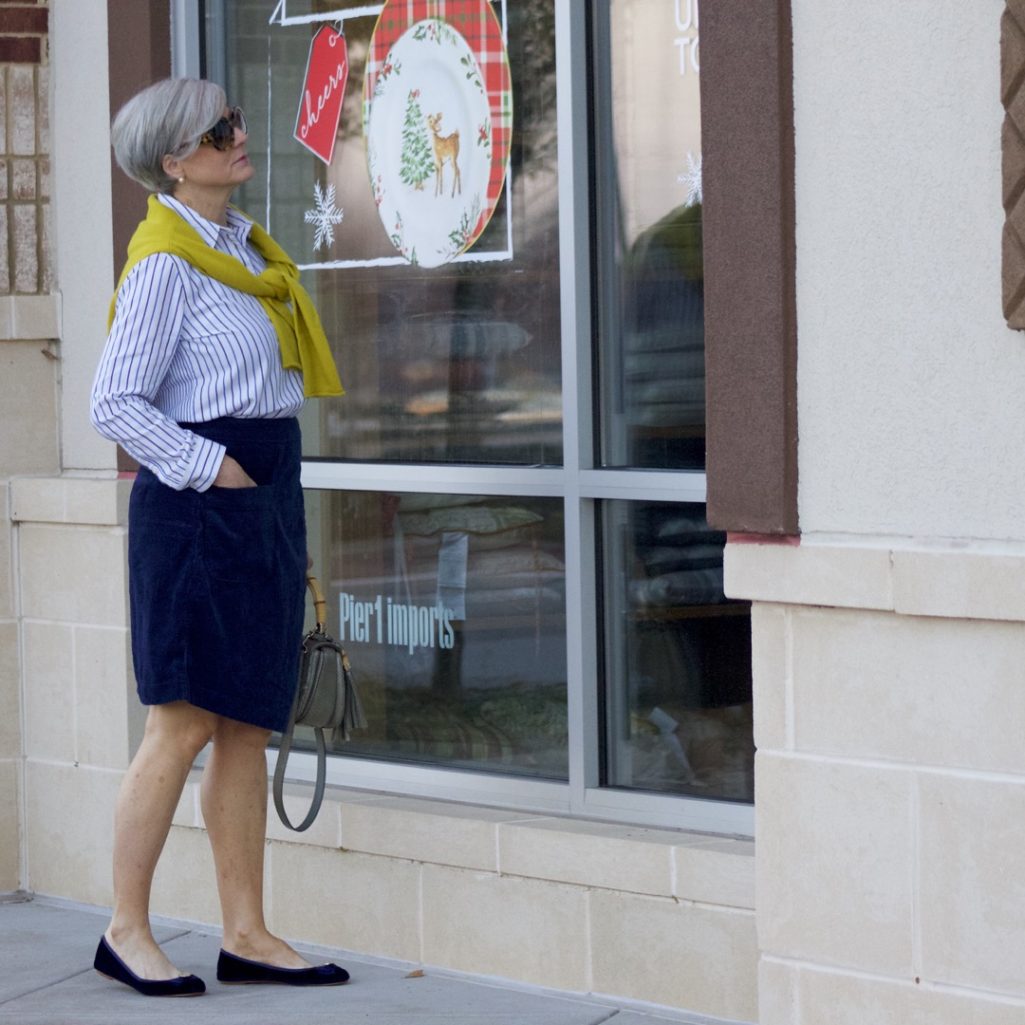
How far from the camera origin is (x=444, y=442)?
4855mm

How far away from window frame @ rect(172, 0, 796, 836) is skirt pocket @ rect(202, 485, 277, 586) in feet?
2.31

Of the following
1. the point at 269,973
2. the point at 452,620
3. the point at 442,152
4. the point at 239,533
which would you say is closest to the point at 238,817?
the point at 269,973

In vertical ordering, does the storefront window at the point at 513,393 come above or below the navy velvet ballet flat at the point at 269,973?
above

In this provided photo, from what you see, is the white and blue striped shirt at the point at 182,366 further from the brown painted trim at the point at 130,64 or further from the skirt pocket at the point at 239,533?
the brown painted trim at the point at 130,64

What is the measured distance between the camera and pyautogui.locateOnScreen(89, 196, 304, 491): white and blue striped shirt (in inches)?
159

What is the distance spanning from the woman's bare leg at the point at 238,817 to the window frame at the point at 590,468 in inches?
22.6

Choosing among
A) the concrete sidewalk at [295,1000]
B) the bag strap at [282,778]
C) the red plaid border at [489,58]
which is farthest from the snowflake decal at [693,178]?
the concrete sidewalk at [295,1000]

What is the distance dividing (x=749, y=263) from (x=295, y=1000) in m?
1.97

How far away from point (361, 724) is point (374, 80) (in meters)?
1.65

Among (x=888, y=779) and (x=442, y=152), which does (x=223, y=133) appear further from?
(x=888, y=779)

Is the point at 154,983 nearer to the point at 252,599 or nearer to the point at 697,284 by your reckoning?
the point at 252,599

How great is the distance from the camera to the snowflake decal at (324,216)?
503cm

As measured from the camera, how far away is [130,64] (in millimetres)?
5141

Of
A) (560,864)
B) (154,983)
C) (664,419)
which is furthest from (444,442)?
(154,983)
